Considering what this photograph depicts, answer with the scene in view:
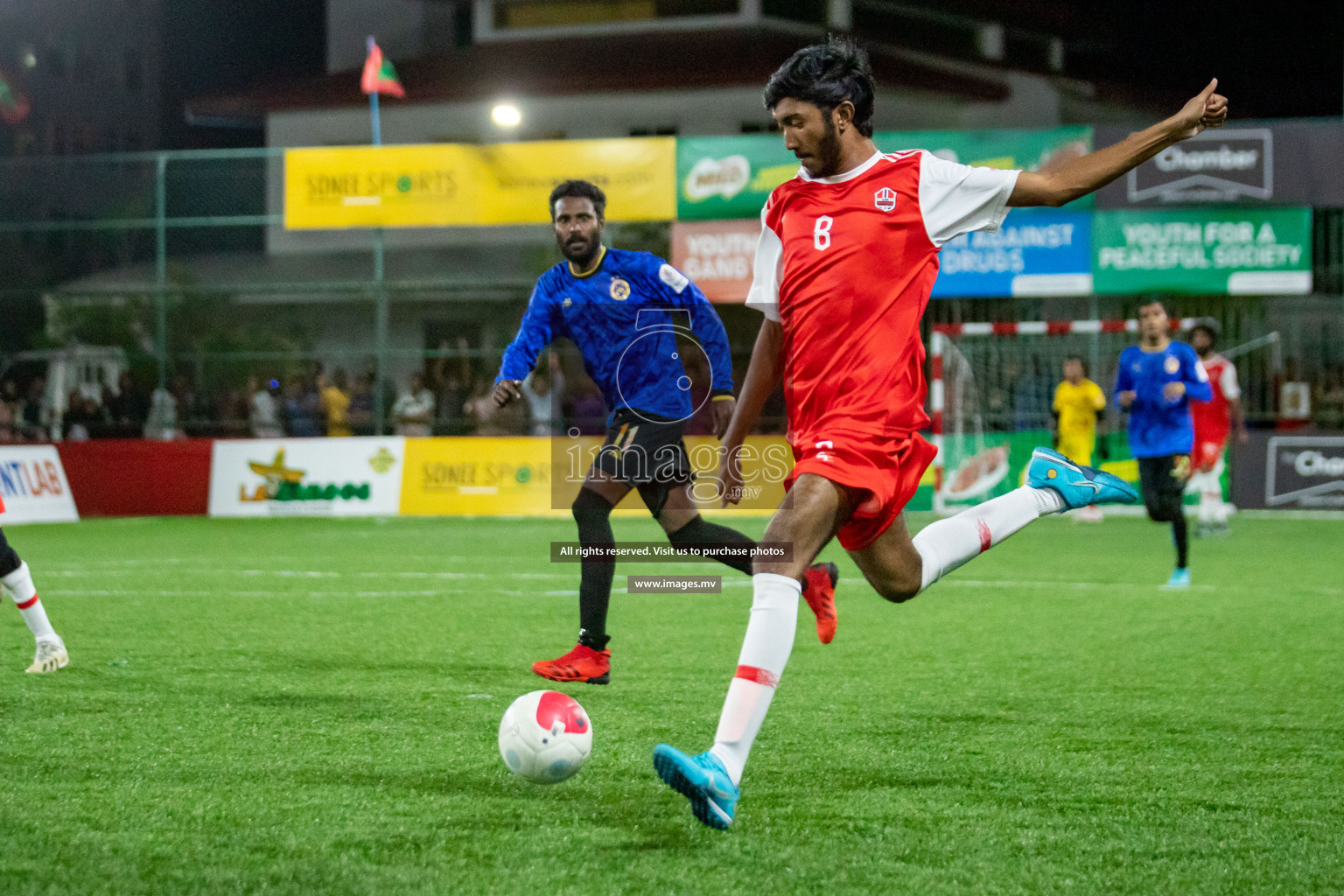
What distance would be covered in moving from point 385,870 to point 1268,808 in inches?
95.3

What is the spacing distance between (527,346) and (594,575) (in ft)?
3.38

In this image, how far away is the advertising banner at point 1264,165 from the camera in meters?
17.8

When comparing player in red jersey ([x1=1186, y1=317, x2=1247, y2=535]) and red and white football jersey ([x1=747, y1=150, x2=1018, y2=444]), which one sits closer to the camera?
red and white football jersey ([x1=747, y1=150, x2=1018, y2=444])

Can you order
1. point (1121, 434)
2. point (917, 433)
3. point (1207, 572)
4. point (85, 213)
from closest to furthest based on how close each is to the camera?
point (917, 433) → point (1207, 572) → point (1121, 434) → point (85, 213)

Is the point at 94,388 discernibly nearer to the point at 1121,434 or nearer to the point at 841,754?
the point at 1121,434

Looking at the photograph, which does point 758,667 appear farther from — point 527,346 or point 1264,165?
point 1264,165

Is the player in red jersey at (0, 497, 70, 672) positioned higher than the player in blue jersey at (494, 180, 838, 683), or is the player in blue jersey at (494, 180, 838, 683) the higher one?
the player in blue jersey at (494, 180, 838, 683)

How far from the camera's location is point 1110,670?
6500 mm

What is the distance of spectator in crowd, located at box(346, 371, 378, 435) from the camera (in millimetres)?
18984

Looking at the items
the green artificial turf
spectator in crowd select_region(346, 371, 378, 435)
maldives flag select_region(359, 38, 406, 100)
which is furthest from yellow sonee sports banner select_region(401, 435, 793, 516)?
the green artificial turf

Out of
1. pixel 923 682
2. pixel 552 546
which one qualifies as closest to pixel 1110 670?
pixel 923 682

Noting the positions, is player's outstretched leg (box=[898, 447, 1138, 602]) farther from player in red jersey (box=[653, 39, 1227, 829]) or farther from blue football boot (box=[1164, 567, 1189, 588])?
blue football boot (box=[1164, 567, 1189, 588])

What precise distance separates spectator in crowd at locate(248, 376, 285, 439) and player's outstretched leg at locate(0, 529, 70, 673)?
12817mm

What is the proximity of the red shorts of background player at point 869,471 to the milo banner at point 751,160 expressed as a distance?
47.2 ft
